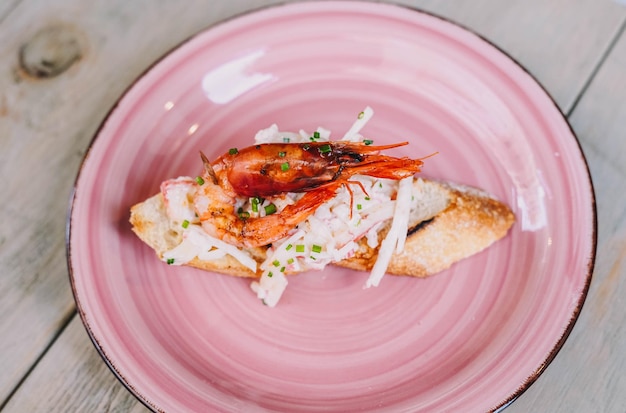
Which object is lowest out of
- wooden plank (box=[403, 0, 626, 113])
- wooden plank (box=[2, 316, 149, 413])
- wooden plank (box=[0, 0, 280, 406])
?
wooden plank (box=[2, 316, 149, 413])

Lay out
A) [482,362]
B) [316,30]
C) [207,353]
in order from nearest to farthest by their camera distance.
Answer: [482,362], [207,353], [316,30]

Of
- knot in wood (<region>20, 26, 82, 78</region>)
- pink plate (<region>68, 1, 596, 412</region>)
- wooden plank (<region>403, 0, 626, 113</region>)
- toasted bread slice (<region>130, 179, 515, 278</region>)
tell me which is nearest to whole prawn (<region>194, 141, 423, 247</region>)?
toasted bread slice (<region>130, 179, 515, 278</region>)

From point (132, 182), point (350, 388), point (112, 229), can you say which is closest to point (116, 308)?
point (112, 229)

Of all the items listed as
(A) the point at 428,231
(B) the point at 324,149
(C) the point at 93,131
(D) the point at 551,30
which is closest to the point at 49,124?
(C) the point at 93,131

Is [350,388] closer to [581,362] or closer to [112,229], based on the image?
[581,362]

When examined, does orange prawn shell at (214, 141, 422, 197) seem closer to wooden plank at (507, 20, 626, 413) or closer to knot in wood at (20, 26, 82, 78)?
wooden plank at (507, 20, 626, 413)

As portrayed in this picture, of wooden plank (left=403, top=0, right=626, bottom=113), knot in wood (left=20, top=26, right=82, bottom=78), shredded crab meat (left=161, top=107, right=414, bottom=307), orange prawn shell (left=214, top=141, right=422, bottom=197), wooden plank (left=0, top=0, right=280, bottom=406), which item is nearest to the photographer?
orange prawn shell (left=214, top=141, right=422, bottom=197)

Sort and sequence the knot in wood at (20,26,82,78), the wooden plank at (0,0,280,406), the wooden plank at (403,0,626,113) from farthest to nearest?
the knot in wood at (20,26,82,78) → the wooden plank at (403,0,626,113) → the wooden plank at (0,0,280,406)
